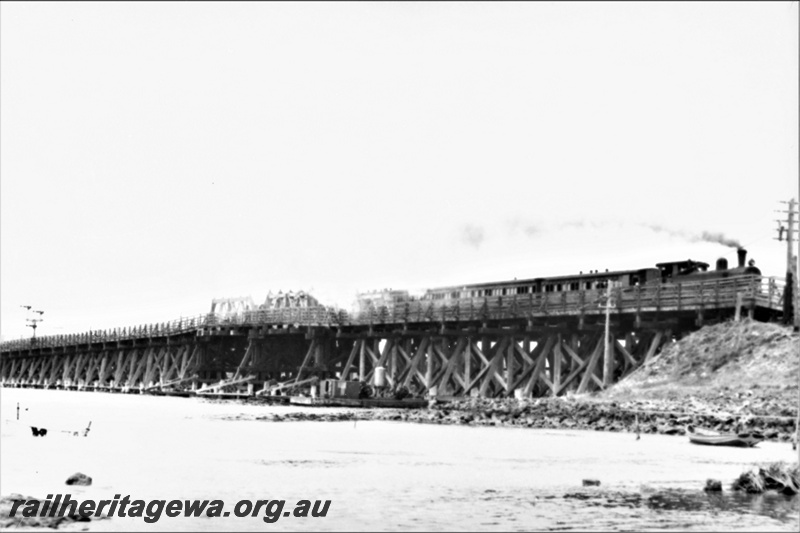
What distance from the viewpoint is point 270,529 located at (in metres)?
20.7

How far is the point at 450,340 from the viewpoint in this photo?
87.0 meters

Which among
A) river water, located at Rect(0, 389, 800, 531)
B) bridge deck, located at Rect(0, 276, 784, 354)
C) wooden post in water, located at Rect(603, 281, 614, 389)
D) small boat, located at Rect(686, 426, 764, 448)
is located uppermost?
bridge deck, located at Rect(0, 276, 784, 354)

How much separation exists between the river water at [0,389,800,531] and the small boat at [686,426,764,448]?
3.33 ft

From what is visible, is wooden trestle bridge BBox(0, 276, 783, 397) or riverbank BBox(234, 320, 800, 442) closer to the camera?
riverbank BBox(234, 320, 800, 442)

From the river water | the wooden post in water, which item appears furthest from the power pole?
the river water

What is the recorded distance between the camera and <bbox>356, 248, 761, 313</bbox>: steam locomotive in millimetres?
67031

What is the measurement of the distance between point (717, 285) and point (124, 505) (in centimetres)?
4731

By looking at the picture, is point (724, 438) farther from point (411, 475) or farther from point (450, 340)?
point (450, 340)

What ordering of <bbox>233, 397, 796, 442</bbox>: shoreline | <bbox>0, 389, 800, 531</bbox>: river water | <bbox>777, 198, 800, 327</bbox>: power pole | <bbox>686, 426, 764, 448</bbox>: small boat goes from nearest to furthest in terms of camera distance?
<bbox>0, 389, 800, 531</bbox>: river water < <bbox>686, 426, 764, 448</bbox>: small boat < <bbox>233, 397, 796, 442</bbox>: shoreline < <bbox>777, 198, 800, 327</bbox>: power pole

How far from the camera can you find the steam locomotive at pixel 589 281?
6703cm

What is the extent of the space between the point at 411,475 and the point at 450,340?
56418 mm

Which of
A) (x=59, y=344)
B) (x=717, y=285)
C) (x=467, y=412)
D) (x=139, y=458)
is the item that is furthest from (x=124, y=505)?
(x=59, y=344)

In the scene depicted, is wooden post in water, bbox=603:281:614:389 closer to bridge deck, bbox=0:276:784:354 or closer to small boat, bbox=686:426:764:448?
bridge deck, bbox=0:276:784:354

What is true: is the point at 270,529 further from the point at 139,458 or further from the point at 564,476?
the point at 139,458
